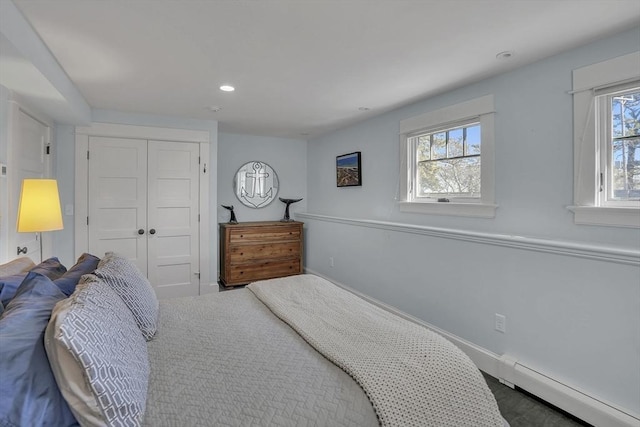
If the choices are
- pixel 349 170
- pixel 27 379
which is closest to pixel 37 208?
pixel 27 379

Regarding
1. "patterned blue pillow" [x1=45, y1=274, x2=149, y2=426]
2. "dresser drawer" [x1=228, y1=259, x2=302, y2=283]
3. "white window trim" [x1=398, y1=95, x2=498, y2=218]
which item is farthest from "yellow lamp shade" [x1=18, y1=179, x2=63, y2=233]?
"white window trim" [x1=398, y1=95, x2=498, y2=218]

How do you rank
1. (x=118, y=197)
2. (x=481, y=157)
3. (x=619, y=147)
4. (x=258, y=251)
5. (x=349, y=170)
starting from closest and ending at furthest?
(x=619, y=147) < (x=481, y=157) < (x=118, y=197) < (x=349, y=170) < (x=258, y=251)

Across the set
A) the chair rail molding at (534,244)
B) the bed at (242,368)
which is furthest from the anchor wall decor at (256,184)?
the bed at (242,368)

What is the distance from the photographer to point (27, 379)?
0.85m

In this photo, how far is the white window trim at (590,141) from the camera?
182 cm

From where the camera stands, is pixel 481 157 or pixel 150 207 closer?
pixel 481 157

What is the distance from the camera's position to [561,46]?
2.00m

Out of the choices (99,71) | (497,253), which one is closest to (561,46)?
(497,253)

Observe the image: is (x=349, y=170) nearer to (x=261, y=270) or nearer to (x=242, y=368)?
(x=261, y=270)

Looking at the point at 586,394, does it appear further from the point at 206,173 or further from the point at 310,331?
the point at 206,173

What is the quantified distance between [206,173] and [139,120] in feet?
2.98

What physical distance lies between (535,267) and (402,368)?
4.60 ft

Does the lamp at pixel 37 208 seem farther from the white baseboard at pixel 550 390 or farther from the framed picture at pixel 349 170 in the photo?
the white baseboard at pixel 550 390

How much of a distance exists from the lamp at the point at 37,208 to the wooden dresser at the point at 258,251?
222cm
